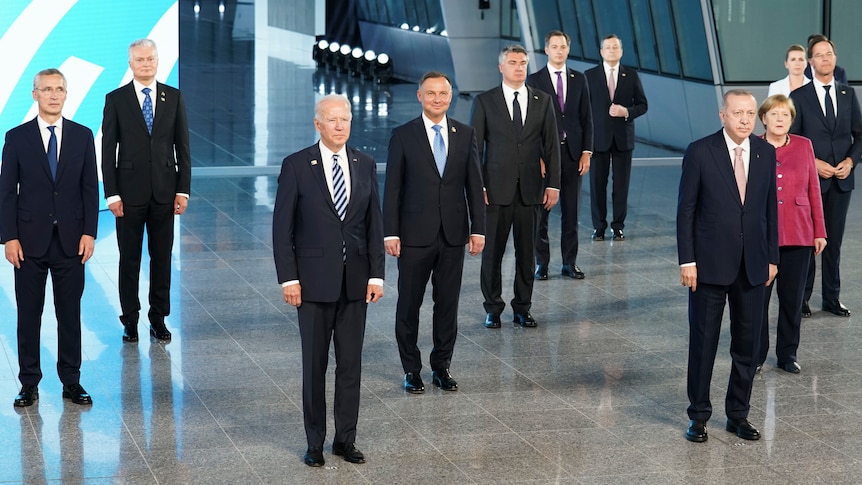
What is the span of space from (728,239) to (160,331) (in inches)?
159

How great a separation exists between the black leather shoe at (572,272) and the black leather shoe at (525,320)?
5.40ft

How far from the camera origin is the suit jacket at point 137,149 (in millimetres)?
8422

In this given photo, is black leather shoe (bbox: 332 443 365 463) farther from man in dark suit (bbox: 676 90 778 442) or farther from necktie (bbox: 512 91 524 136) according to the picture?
necktie (bbox: 512 91 524 136)

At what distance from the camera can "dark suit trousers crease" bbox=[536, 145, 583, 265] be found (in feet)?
35.0

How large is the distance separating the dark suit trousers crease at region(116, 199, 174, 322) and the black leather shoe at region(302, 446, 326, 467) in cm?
274

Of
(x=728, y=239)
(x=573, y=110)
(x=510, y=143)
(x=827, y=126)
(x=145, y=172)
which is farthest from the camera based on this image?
(x=573, y=110)

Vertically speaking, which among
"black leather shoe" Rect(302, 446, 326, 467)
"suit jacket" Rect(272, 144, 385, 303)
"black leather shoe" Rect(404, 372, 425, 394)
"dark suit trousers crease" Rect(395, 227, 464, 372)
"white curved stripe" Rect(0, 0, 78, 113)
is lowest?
"black leather shoe" Rect(302, 446, 326, 467)

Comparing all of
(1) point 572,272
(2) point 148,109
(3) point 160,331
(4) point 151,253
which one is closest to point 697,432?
(3) point 160,331

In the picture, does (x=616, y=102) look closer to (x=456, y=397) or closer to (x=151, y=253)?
(x=151, y=253)

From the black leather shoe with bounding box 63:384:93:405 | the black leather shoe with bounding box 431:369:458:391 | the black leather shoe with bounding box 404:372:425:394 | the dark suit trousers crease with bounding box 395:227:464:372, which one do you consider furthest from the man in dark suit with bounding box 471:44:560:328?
the black leather shoe with bounding box 63:384:93:405

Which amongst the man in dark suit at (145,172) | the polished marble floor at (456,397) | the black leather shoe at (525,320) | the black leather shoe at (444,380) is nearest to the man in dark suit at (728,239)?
the polished marble floor at (456,397)

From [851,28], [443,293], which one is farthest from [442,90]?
[851,28]

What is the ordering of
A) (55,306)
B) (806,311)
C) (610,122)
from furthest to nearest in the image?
(610,122) < (806,311) < (55,306)

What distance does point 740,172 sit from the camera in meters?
6.54
